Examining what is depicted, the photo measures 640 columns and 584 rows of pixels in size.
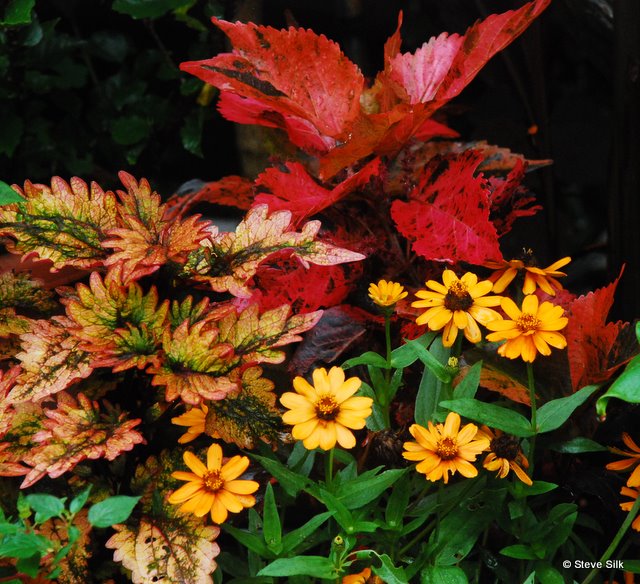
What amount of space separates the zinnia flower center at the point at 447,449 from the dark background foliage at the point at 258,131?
527 millimetres

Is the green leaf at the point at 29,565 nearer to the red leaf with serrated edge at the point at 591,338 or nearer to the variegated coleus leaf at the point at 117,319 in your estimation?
the variegated coleus leaf at the point at 117,319

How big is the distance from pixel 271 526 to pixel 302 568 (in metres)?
0.06

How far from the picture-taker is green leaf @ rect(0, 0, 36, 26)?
43.6 inches

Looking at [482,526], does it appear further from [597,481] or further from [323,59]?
[323,59]

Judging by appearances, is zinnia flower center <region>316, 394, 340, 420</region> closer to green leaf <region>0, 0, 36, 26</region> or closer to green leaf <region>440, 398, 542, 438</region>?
green leaf <region>440, 398, 542, 438</region>

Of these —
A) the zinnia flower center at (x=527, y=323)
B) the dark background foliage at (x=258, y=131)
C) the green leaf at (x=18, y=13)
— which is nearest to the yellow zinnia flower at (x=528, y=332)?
the zinnia flower center at (x=527, y=323)

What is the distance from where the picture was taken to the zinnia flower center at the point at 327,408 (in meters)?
0.66

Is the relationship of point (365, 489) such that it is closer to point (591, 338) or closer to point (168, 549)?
point (168, 549)

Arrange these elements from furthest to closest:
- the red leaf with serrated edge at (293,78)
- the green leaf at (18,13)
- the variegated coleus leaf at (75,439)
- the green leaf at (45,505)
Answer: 1. the green leaf at (18,13)
2. the red leaf with serrated edge at (293,78)
3. the variegated coleus leaf at (75,439)
4. the green leaf at (45,505)

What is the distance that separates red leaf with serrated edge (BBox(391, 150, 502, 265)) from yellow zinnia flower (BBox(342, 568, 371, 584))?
12.8 inches

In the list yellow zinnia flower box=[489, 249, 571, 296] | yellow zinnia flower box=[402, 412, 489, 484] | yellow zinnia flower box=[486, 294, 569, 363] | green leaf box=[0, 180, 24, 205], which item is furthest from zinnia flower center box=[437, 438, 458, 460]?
green leaf box=[0, 180, 24, 205]

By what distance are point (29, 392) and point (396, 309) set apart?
381mm

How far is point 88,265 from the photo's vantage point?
0.75m

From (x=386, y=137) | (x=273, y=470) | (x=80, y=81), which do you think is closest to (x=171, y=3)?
(x=80, y=81)
